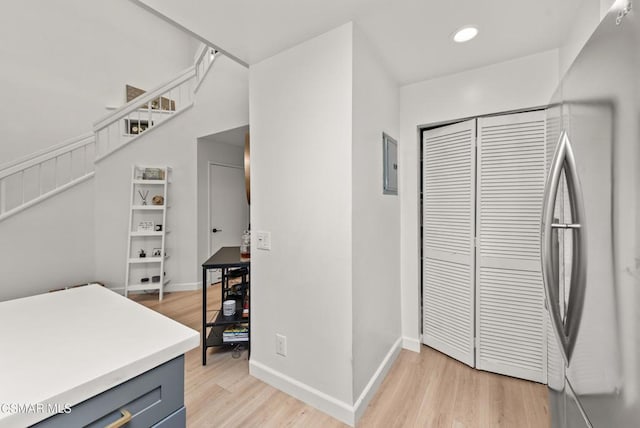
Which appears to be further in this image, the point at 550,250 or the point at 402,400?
the point at 402,400

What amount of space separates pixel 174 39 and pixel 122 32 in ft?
3.24

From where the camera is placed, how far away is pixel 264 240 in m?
1.89

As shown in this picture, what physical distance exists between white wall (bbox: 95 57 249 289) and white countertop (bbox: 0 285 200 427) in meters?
2.97

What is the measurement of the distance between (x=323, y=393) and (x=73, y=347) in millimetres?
1367

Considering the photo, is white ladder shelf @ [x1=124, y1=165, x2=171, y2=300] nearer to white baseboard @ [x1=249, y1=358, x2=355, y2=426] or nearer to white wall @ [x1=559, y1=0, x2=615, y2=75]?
white baseboard @ [x1=249, y1=358, x2=355, y2=426]

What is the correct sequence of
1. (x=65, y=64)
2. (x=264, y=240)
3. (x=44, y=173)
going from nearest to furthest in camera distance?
(x=264, y=240), (x=44, y=173), (x=65, y=64)

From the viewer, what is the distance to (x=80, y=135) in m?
4.13

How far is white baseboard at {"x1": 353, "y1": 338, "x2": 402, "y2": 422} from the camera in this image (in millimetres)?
1582

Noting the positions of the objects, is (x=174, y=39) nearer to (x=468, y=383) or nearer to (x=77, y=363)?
(x=77, y=363)

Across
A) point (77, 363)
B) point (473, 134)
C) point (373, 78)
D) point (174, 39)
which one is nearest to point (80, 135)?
point (174, 39)

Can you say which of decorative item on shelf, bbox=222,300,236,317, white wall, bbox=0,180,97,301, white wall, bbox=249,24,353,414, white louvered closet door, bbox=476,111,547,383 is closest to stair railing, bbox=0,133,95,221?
white wall, bbox=0,180,97,301

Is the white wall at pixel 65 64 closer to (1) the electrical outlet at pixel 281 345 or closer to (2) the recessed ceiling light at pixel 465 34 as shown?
(1) the electrical outlet at pixel 281 345

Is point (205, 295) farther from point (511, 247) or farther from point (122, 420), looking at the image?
point (511, 247)

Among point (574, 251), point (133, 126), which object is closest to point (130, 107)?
point (133, 126)
